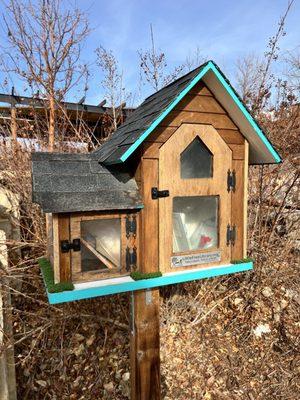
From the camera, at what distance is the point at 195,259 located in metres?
1.64

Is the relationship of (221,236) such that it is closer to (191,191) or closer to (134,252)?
(191,191)

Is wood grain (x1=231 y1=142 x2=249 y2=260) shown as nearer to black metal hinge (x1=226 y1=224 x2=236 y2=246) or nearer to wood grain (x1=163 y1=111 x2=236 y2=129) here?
black metal hinge (x1=226 y1=224 x2=236 y2=246)

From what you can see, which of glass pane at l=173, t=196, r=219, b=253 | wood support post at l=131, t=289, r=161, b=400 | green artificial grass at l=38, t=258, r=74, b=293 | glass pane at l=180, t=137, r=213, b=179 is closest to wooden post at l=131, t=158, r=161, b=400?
wood support post at l=131, t=289, r=161, b=400

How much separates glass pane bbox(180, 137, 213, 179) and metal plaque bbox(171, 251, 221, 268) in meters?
0.46

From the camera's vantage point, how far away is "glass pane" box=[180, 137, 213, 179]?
162 cm

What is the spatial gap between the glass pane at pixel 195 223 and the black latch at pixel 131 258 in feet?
0.85

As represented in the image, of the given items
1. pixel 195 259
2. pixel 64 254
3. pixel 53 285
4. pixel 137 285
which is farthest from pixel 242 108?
pixel 53 285

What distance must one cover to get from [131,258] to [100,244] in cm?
19

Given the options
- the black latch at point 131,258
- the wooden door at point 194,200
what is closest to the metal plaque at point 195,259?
the wooden door at point 194,200

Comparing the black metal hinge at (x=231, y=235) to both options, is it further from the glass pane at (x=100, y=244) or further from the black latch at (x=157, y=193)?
the glass pane at (x=100, y=244)

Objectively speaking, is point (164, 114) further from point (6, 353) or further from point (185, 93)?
point (6, 353)

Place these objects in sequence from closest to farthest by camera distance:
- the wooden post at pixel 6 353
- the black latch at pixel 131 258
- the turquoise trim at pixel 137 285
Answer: the turquoise trim at pixel 137 285
the black latch at pixel 131 258
the wooden post at pixel 6 353

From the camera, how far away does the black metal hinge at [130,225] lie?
1523 mm

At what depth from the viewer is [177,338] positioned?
328 cm
